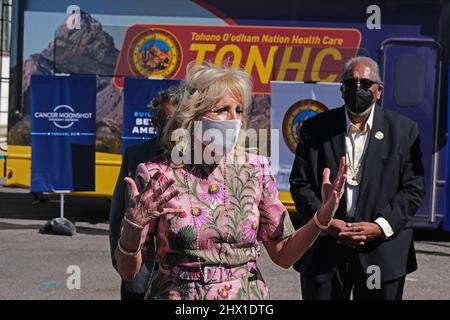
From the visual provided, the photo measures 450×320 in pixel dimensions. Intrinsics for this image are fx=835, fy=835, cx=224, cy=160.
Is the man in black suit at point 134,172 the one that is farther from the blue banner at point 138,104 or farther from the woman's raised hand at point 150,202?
the blue banner at point 138,104

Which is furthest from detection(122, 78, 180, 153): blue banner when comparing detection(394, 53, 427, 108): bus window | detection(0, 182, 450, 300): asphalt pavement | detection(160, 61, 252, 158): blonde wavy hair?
detection(160, 61, 252, 158): blonde wavy hair

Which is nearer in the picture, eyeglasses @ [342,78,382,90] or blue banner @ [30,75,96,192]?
eyeglasses @ [342,78,382,90]

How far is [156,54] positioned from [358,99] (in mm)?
6459

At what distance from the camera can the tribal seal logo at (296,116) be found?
33.4 ft

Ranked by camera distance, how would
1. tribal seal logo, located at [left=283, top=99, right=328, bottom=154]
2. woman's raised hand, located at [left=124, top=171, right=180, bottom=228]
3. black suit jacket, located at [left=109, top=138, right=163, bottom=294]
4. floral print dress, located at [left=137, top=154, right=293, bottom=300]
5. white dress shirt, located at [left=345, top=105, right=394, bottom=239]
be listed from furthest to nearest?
tribal seal logo, located at [left=283, top=99, right=328, bottom=154] → white dress shirt, located at [left=345, top=105, right=394, bottom=239] → black suit jacket, located at [left=109, top=138, right=163, bottom=294] → floral print dress, located at [left=137, top=154, right=293, bottom=300] → woman's raised hand, located at [left=124, top=171, right=180, bottom=228]

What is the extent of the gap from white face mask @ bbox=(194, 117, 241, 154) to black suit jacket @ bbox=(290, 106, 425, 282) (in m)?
1.42

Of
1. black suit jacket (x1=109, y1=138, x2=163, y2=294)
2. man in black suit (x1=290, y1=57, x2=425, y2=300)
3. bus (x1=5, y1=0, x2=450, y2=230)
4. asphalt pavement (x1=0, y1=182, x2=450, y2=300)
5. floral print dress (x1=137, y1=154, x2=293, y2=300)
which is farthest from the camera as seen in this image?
bus (x1=5, y1=0, x2=450, y2=230)

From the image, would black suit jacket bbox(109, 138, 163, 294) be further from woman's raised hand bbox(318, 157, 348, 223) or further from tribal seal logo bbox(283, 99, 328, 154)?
tribal seal logo bbox(283, 99, 328, 154)

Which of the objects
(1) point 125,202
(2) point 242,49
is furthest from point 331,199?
(2) point 242,49

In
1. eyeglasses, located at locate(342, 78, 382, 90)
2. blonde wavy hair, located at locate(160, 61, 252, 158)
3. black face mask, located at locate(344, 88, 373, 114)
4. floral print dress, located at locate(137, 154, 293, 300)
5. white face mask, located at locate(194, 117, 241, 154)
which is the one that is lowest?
floral print dress, located at locate(137, 154, 293, 300)

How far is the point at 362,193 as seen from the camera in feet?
13.9

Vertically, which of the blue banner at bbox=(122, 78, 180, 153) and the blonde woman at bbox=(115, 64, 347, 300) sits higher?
the blue banner at bbox=(122, 78, 180, 153)

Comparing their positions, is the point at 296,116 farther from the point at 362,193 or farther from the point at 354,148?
the point at 362,193

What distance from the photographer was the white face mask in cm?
286
